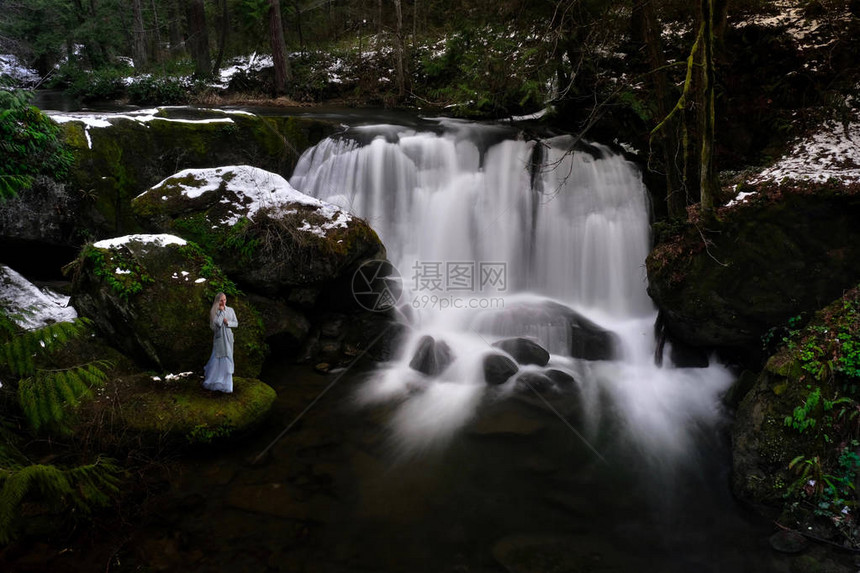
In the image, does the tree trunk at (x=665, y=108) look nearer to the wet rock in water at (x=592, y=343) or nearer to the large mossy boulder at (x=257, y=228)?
the wet rock in water at (x=592, y=343)

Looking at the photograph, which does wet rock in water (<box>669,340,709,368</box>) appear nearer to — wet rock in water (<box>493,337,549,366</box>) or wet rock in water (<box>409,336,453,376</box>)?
wet rock in water (<box>493,337,549,366</box>)

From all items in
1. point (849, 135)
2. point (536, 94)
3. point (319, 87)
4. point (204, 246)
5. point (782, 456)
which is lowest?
point (782, 456)

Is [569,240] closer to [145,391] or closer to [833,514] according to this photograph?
[833,514]

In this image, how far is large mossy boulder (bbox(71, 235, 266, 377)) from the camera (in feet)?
21.3

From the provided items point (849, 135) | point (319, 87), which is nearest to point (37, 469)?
point (849, 135)

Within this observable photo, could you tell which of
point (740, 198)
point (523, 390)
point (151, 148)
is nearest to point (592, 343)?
point (523, 390)

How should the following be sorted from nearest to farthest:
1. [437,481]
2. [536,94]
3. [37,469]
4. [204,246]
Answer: [37,469] → [437,481] → [204,246] → [536,94]

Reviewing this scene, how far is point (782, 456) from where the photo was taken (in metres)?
5.21

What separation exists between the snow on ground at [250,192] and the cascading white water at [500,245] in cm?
181

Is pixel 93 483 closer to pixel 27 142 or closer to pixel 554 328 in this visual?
pixel 554 328

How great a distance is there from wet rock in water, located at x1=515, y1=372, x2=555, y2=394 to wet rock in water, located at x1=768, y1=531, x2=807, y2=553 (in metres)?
3.20

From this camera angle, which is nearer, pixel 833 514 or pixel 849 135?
pixel 833 514

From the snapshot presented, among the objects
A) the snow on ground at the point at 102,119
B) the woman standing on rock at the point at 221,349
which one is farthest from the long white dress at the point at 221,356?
the snow on ground at the point at 102,119

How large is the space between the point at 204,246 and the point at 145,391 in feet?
9.26
